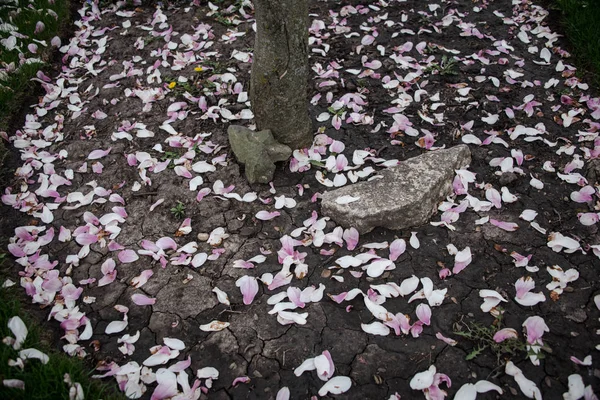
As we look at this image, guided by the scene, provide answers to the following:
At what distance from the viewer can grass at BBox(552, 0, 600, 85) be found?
329cm

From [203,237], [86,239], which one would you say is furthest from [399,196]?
[86,239]

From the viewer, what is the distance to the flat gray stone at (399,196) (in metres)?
2.26

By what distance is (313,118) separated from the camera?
300 cm

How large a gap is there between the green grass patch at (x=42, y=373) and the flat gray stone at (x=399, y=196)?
1.36m

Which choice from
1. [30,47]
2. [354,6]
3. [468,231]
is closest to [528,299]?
[468,231]

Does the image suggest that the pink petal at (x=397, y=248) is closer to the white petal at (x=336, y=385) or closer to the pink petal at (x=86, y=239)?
the white petal at (x=336, y=385)

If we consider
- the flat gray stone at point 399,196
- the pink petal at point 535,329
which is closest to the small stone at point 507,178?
the flat gray stone at point 399,196

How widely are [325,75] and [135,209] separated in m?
1.73

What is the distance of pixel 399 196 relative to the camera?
229cm

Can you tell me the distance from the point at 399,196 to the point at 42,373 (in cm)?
182

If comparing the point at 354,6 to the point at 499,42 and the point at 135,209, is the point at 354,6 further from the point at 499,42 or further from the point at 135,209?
the point at 135,209

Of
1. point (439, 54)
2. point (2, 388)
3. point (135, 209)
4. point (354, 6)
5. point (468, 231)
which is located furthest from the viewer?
point (354, 6)

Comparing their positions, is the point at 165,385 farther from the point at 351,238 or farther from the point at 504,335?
the point at 504,335

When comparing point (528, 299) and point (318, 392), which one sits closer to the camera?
point (318, 392)
